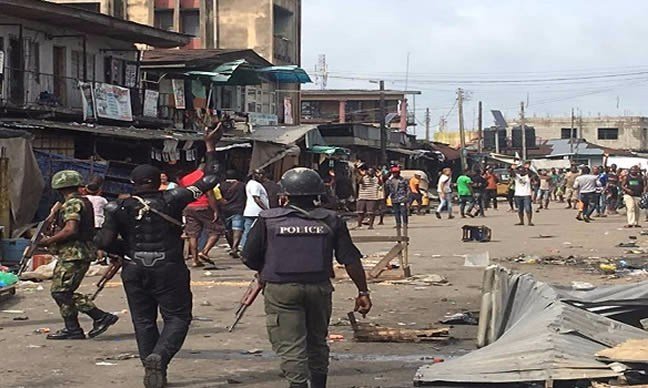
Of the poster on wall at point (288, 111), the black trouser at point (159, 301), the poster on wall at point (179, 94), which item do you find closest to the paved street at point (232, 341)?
the black trouser at point (159, 301)

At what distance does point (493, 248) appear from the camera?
21.1m

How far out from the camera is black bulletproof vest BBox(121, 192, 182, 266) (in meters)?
7.72

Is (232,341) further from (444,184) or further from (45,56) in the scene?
(444,184)

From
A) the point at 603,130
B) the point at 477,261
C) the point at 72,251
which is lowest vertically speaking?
the point at 477,261

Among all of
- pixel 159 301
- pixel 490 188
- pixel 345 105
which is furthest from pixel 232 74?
pixel 345 105

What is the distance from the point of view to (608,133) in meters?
99.8

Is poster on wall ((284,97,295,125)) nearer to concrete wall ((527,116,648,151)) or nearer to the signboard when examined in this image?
the signboard

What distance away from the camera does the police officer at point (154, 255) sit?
25.2ft

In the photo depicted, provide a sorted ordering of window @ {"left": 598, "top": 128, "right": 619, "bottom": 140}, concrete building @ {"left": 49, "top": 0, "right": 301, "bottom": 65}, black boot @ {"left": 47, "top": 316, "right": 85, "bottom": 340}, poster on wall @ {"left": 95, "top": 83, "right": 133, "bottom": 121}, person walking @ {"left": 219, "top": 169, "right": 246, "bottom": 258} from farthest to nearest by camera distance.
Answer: window @ {"left": 598, "top": 128, "right": 619, "bottom": 140}
concrete building @ {"left": 49, "top": 0, "right": 301, "bottom": 65}
poster on wall @ {"left": 95, "top": 83, "right": 133, "bottom": 121}
person walking @ {"left": 219, "top": 169, "right": 246, "bottom": 258}
black boot @ {"left": 47, "top": 316, "right": 85, "bottom": 340}

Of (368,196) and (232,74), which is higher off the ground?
(232,74)

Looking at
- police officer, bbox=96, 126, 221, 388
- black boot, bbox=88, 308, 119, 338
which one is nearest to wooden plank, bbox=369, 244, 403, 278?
black boot, bbox=88, 308, 119, 338

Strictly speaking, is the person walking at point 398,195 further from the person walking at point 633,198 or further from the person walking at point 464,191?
the person walking at point 464,191

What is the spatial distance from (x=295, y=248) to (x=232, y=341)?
12.5 feet

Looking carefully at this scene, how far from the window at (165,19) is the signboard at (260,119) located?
842 cm
